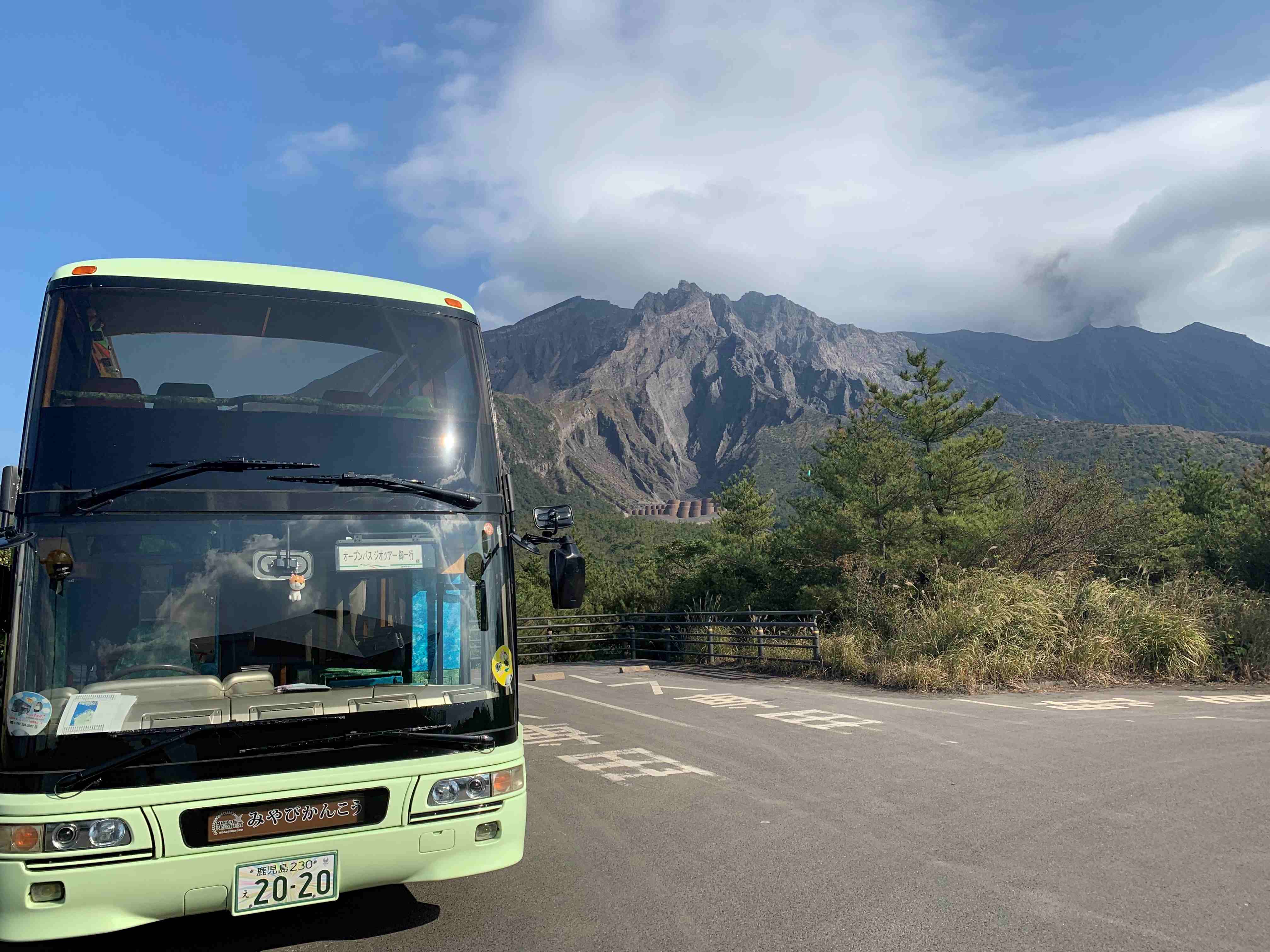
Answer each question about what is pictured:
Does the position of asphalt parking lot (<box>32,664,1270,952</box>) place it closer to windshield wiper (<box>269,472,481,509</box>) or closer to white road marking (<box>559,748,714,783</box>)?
white road marking (<box>559,748,714,783</box>)

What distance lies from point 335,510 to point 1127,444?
324ft

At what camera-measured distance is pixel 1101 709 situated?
10.5m

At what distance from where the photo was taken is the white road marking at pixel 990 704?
10906 mm

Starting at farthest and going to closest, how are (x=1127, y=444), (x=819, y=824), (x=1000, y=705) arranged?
(x=1127, y=444) → (x=1000, y=705) → (x=819, y=824)

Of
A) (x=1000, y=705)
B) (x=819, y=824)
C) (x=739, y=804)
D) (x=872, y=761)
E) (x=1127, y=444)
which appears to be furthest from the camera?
(x=1127, y=444)

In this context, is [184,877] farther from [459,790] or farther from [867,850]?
[867,850]

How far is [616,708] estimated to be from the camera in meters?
12.5

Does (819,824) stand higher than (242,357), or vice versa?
(242,357)

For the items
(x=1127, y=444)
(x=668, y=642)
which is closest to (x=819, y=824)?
(x=668, y=642)

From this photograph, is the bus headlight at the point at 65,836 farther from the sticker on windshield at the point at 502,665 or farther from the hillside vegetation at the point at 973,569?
the hillside vegetation at the point at 973,569

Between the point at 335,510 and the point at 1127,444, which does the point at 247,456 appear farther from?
the point at 1127,444

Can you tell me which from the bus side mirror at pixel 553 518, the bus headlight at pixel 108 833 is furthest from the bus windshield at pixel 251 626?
the bus side mirror at pixel 553 518

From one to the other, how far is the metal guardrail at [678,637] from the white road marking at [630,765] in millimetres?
7739

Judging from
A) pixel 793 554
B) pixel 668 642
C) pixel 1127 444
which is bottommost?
pixel 668 642
